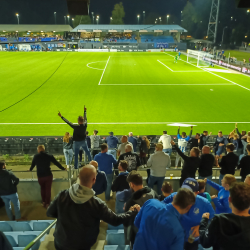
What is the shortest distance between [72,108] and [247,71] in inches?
993

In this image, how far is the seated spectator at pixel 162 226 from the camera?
8.69 ft

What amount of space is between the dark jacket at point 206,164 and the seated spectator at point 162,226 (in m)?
3.60

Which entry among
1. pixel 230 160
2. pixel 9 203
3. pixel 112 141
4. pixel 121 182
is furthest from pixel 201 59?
pixel 9 203

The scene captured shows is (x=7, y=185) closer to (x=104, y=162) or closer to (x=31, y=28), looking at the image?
(x=104, y=162)

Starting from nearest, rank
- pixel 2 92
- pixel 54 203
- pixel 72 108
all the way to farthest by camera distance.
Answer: pixel 54 203, pixel 72 108, pixel 2 92

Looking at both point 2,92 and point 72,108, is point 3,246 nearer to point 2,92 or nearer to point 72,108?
point 72,108

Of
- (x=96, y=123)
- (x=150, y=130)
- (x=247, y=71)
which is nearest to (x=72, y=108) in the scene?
(x=96, y=123)

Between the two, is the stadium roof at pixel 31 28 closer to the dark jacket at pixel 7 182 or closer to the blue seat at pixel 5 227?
the dark jacket at pixel 7 182

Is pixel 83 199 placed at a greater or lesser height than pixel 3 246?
greater

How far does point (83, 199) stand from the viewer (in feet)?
8.98

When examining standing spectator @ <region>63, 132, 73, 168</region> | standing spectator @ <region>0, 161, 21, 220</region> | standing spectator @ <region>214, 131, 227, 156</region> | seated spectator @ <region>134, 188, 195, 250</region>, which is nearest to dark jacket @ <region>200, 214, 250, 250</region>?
seated spectator @ <region>134, 188, 195, 250</region>

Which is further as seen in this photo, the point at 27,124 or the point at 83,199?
the point at 27,124

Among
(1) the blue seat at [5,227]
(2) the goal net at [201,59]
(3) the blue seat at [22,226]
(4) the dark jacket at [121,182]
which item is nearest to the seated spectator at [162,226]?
(4) the dark jacket at [121,182]

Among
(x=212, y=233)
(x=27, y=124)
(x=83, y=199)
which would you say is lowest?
(x=27, y=124)
